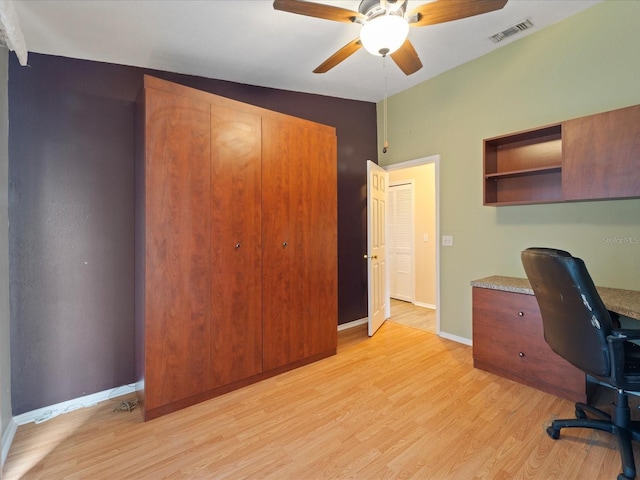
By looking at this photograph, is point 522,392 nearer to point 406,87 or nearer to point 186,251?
point 186,251

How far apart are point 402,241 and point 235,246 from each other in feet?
11.4

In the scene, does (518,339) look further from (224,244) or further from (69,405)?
(69,405)

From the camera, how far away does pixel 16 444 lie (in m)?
1.78

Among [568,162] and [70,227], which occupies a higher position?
[568,162]

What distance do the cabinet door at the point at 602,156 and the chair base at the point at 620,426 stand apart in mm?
1350

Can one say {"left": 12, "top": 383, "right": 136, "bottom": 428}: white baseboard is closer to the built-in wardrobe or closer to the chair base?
the built-in wardrobe

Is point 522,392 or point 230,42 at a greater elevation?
point 230,42

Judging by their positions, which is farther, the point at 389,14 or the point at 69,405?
the point at 69,405

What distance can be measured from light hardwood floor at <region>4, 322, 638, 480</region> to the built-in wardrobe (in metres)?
0.28

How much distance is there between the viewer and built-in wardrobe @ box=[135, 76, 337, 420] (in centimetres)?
197

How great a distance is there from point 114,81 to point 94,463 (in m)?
2.59

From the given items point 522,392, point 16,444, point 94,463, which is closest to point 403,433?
point 522,392

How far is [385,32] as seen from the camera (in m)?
1.56

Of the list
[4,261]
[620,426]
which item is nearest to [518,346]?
[620,426]
